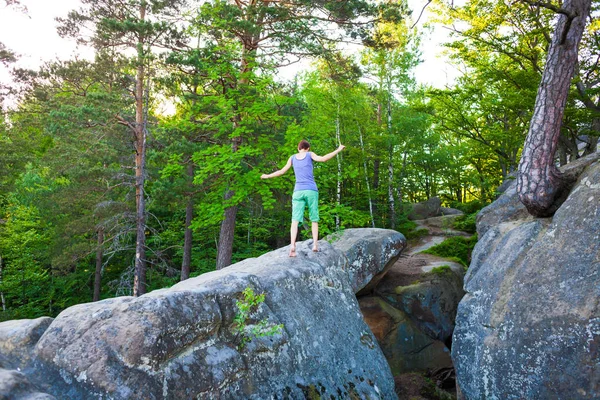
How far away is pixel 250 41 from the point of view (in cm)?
1257

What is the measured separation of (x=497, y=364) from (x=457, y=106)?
12530 millimetres

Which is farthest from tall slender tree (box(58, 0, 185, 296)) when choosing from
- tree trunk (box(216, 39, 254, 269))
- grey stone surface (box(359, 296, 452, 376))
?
grey stone surface (box(359, 296, 452, 376))

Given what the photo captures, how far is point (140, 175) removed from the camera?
13.6 meters

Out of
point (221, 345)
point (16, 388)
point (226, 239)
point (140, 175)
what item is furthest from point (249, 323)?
point (140, 175)

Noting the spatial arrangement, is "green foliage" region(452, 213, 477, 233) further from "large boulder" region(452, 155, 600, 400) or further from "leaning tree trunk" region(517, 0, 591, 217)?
"large boulder" region(452, 155, 600, 400)

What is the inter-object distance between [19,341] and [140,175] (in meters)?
10.4

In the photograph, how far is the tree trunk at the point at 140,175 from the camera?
42.9 ft

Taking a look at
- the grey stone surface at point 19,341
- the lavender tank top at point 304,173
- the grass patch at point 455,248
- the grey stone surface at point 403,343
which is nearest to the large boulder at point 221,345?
the grey stone surface at point 19,341

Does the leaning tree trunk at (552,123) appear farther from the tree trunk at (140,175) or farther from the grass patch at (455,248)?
the tree trunk at (140,175)

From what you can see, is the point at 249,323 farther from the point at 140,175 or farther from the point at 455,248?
the point at 455,248

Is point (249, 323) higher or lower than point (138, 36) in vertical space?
lower

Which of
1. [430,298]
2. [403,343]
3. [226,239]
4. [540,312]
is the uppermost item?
[226,239]

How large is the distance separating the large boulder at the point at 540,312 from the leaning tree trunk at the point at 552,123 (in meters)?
0.39

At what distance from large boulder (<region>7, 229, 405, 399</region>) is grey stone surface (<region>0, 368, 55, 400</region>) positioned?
0.25 m
